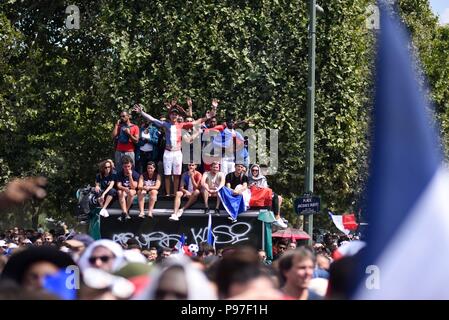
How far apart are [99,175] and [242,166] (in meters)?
2.60

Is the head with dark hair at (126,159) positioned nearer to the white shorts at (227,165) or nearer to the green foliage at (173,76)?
the white shorts at (227,165)

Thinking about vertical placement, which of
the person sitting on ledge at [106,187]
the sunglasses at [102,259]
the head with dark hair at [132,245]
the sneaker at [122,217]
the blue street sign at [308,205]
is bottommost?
the head with dark hair at [132,245]

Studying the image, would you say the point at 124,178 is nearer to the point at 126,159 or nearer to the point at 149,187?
the point at 126,159

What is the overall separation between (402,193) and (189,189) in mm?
14062

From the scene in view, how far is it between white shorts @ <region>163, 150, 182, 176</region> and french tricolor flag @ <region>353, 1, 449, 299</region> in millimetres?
13292

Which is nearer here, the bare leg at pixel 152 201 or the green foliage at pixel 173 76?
the bare leg at pixel 152 201

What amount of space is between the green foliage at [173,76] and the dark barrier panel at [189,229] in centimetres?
979

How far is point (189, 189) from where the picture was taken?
2162 centimetres

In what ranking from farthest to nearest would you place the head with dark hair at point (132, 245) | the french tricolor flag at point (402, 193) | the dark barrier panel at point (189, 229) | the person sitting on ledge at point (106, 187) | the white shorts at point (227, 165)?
the white shorts at point (227, 165), the dark barrier panel at point (189, 229), the person sitting on ledge at point (106, 187), the head with dark hair at point (132, 245), the french tricolor flag at point (402, 193)

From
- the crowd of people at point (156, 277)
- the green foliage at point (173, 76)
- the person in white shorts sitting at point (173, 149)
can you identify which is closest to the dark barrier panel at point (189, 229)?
the person in white shorts sitting at point (173, 149)

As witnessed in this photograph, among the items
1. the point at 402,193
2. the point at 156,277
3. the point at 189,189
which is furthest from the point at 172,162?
the point at 156,277

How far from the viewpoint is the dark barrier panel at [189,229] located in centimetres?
2147

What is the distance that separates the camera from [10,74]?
3394 cm

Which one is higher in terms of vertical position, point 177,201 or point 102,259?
point 177,201
